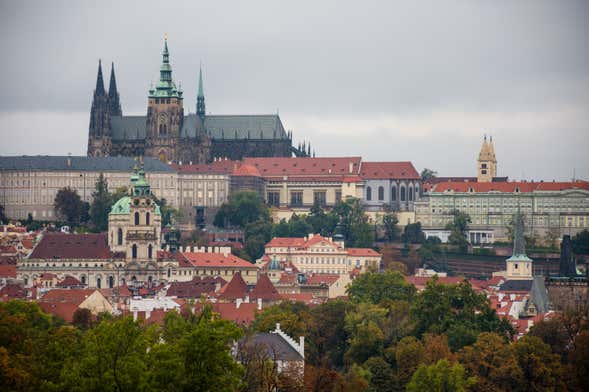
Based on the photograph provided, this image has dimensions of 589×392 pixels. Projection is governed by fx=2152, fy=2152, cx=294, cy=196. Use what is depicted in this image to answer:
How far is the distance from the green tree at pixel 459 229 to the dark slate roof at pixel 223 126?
73.0 ft

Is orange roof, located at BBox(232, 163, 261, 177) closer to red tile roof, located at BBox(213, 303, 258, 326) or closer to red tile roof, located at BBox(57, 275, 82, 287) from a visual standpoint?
red tile roof, located at BBox(57, 275, 82, 287)

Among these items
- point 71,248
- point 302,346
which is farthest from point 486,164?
point 302,346

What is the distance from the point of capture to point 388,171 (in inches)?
6757

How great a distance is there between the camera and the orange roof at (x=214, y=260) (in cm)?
13200

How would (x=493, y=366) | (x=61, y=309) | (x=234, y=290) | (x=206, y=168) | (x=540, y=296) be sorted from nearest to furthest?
1. (x=493, y=366)
2. (x=61, y=309)
3. (x=540, y=296)
4. (x=234, y=290)
5. (x=206, y=168)

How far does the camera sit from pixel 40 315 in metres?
73.8

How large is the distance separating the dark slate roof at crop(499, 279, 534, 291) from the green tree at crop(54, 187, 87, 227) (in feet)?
146

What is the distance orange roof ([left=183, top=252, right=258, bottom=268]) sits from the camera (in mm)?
132000

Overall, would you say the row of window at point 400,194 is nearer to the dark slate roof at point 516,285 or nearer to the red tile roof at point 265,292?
the dark slate roof at point 516,285

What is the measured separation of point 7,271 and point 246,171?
43.2m

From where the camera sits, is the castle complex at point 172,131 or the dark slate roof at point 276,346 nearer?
the dark slate roof at point 276,346

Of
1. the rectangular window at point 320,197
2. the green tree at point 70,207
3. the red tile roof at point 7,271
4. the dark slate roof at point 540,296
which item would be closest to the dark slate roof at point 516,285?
the dark slate roof at point 540,296

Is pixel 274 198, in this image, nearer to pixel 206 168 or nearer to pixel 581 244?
pixel 206 168

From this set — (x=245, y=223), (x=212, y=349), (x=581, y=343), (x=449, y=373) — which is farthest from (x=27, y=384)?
(x=245, y=223)
